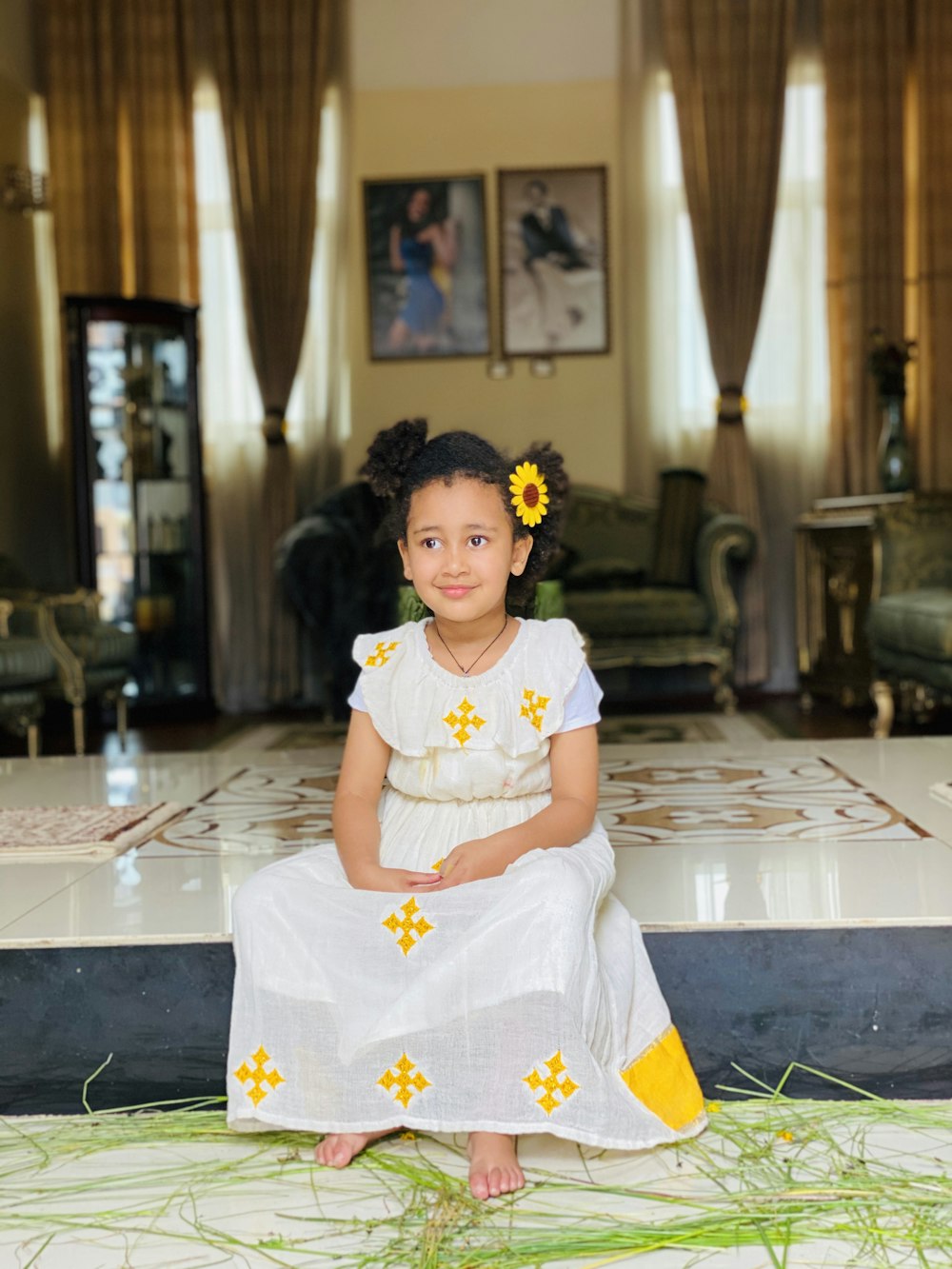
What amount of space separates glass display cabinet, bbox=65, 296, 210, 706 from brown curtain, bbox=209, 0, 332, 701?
1.67 ft

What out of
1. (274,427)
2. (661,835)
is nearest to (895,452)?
(274,427)

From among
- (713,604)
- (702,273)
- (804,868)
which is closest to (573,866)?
(804,868)

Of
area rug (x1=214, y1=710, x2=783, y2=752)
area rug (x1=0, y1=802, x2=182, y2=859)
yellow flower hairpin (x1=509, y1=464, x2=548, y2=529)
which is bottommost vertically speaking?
area rug (x1=214, y1=710, x2=783, y2=752)

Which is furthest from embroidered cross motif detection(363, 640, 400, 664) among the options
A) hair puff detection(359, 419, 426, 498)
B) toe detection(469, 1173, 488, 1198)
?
toe detection(469, 1173, 488, 1198)

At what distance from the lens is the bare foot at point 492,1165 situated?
146 cm

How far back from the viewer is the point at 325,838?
2.43 meters

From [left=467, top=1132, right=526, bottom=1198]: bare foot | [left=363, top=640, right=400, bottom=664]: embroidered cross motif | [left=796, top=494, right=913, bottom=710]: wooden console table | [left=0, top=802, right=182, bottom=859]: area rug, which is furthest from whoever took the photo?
[left=796, top=494, right=913, bottom=710]: wooden console table

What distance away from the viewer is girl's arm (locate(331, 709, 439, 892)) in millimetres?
1653

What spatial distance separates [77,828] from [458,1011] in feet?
4.07

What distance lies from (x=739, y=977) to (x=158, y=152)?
606cm

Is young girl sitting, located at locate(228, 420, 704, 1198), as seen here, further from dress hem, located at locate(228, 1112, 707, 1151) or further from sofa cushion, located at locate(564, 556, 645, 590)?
sofa cushion, located at locate(564, 556, 645, 590)

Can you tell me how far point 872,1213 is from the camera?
1396 mm

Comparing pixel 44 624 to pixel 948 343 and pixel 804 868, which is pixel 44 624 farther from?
pixel 948 343

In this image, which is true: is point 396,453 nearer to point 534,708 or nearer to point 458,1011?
point 534,708
